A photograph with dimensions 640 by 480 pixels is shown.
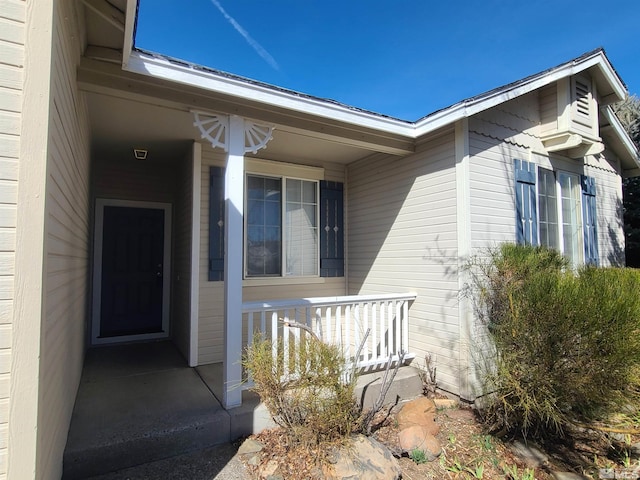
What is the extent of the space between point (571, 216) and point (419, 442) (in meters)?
4.04

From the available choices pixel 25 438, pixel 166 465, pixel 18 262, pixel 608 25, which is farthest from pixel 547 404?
pixel 608 25

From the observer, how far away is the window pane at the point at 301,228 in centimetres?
494

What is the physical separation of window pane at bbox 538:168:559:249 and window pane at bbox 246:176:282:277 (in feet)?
11.3

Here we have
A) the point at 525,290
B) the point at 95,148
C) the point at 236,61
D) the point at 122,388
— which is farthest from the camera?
the point at 236,61

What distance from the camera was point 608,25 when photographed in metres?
5.24

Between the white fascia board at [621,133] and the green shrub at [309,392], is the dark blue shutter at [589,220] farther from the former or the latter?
the green shrub at [309,392]

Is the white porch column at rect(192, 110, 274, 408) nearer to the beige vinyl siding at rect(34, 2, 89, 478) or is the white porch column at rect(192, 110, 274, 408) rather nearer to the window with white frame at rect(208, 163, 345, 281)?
the beige vinyl siding at rect(34, 2, 89, 478)

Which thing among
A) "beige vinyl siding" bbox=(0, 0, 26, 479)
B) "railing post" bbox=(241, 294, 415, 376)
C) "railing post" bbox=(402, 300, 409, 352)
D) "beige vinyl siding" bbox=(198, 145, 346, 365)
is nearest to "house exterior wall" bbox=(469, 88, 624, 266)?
"railing post" bbox=(402, 300, 409, 352)

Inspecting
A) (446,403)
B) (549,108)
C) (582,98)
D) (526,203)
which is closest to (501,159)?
(526,203)

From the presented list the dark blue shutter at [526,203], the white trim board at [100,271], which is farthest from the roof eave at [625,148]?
the white trim board at [100,271]

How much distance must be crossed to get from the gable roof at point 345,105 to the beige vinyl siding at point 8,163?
83 centimetres

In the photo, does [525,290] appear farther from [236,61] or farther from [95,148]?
[236,61]

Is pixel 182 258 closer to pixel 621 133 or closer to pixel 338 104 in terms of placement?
pixel 338 104

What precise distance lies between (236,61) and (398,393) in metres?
7.68
